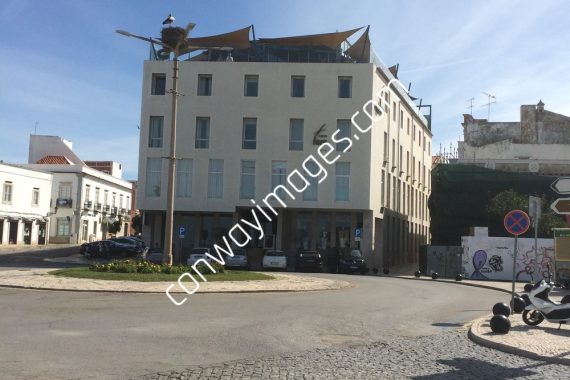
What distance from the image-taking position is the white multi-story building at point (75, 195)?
65000 millimetres

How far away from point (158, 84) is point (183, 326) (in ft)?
119

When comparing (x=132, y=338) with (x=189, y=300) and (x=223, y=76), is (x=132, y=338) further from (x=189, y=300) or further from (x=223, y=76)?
(x=223, y=76)

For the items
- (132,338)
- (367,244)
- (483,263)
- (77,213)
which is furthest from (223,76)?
(132,338)

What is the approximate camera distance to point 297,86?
1770 inches

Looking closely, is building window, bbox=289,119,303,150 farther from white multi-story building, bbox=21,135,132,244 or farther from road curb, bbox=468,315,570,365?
road curb, bbox=468,315,570,365

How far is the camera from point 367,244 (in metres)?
43.1

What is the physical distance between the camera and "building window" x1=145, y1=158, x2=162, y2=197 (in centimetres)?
4425

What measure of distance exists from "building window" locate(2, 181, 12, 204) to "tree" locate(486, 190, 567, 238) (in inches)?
1605

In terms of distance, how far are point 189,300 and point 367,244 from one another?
28054 mm

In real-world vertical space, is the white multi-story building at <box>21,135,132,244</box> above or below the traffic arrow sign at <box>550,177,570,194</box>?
above

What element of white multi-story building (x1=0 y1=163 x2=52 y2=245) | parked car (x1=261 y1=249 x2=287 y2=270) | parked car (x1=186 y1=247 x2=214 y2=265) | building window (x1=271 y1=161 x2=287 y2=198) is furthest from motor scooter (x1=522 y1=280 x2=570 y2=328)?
white multi-story building (x1=0 y1=163 x2=52 y2=245)

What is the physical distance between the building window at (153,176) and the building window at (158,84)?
5.15 m

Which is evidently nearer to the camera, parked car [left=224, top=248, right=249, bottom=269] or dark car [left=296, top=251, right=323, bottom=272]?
parked car [left=224, top=248, right=249, bottom=269]

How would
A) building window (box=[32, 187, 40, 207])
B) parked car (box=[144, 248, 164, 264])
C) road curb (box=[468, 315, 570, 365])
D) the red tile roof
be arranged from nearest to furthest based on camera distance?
road curb (box=[468, 315, 570, 365])
parked car (box=[144, 248, 164, 264])
building window (box=[32, 187, 40, 207])
the red tile roof
